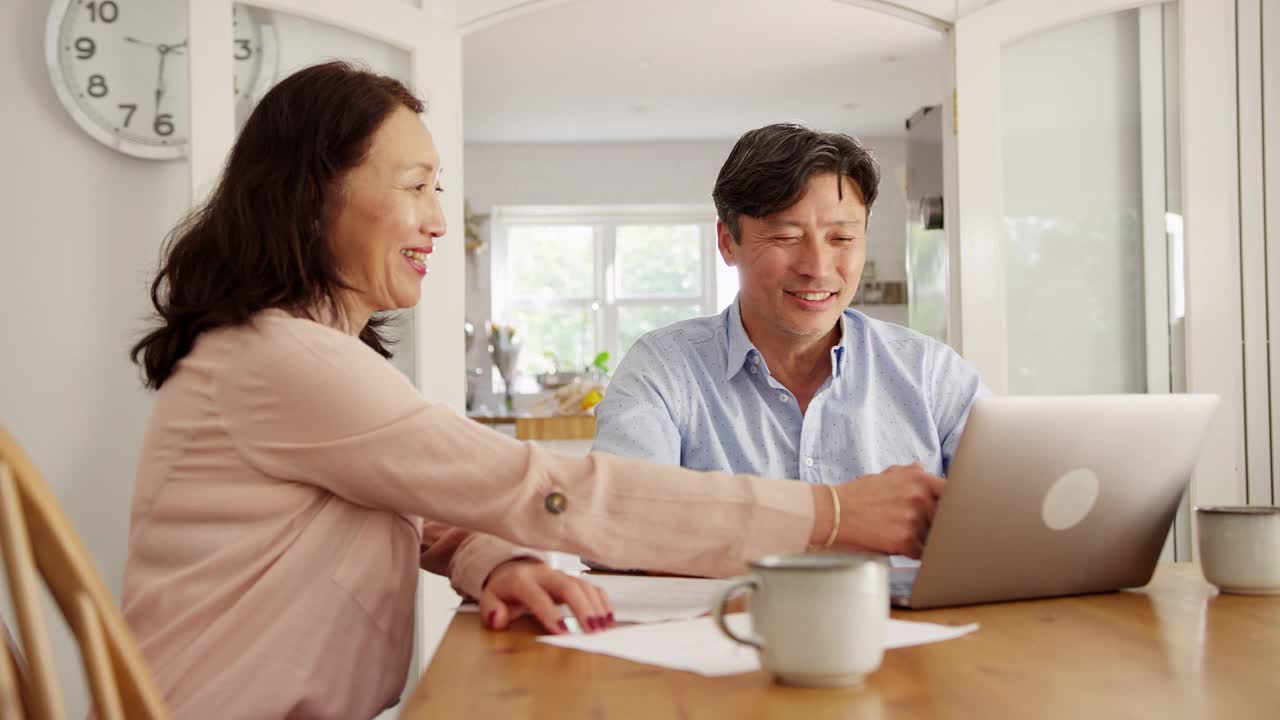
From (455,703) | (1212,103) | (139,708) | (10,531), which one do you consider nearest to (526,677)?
(455,703)

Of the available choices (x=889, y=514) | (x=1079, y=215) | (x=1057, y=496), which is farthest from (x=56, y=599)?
(x=1079, y=215)

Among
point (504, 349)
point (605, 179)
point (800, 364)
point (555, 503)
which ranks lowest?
point (555, 503)

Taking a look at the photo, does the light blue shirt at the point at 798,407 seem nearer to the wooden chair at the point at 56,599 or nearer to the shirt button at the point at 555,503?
the shirt button at the point at 555,503

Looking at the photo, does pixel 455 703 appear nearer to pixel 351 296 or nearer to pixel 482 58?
pixel 351 296

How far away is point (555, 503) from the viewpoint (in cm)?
103

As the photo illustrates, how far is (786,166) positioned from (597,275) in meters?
6.67

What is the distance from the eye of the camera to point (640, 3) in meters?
5.10

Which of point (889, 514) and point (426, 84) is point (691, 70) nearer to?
point (426, 84)

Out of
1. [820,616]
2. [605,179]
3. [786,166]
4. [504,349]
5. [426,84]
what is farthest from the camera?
[605,179]

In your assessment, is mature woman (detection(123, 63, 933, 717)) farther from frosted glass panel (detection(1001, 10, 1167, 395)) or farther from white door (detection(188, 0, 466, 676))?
frosted glass panel (detection(1001, 10, 1167, 395))

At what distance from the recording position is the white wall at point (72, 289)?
2729 mm

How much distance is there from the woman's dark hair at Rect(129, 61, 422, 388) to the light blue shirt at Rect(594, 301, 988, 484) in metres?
0.55

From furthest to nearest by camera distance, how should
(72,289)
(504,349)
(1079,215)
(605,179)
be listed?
(605,179) < (504,349) < (1079,215) < (72,289)

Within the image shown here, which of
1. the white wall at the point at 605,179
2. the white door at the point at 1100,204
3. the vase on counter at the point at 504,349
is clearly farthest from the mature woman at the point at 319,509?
the white wall at the point at 605,179
